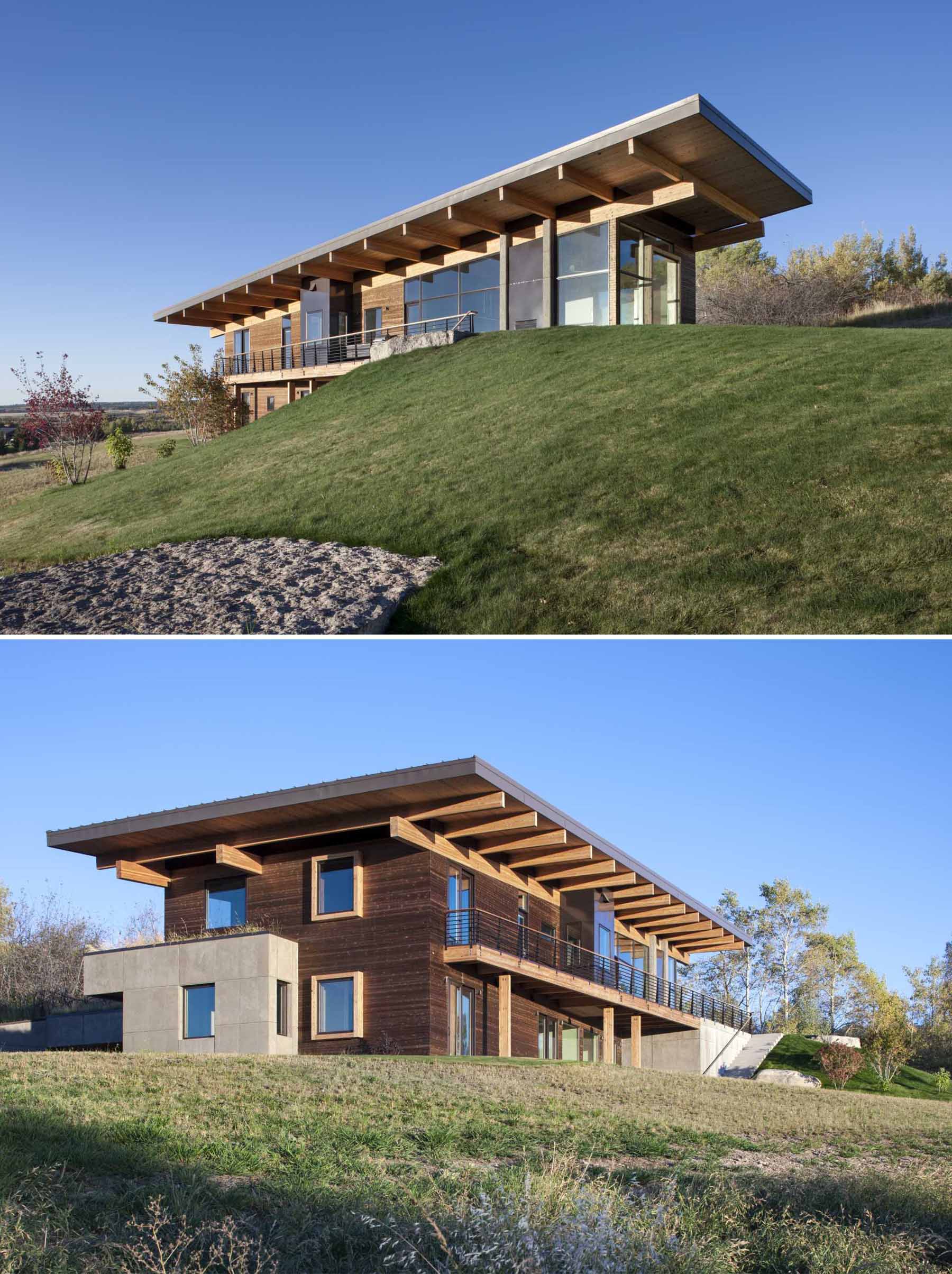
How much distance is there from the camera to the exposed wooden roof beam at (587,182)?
28422 mm

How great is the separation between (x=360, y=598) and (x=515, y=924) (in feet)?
29.1

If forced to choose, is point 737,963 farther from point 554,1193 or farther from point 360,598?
point 554,1193

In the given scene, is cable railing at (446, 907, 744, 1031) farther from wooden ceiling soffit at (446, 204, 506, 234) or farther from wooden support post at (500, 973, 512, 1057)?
wooden ceiling soffit at (446, 204, 506, 234)

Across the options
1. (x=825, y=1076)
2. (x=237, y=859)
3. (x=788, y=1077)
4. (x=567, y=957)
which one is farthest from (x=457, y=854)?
(x=825, y=1076)

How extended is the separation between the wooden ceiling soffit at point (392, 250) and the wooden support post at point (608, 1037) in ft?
78.9

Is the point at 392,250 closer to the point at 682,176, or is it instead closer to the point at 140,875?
the point at 682,176

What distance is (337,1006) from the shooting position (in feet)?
62.3

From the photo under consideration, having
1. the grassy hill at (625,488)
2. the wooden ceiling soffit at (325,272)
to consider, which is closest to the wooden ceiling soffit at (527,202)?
the grassy hill at (625,488)

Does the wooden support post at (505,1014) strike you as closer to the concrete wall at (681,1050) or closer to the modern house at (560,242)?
the concrete wall at (681,1050)

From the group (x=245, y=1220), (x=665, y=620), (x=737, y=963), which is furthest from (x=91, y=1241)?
(x=737, y=963)

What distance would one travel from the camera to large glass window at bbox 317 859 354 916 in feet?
63.6

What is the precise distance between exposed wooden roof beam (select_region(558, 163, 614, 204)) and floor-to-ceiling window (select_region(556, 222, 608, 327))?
756mm

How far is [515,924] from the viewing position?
818 inches

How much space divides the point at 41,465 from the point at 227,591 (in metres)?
41.9
